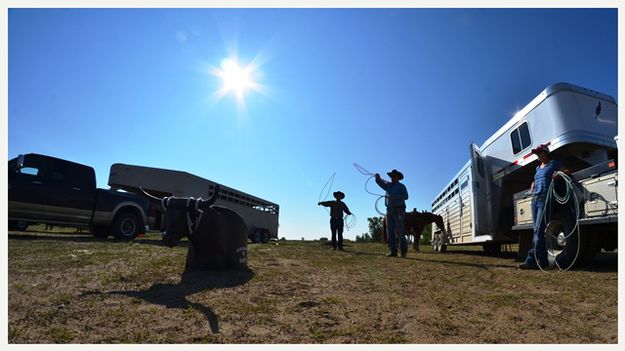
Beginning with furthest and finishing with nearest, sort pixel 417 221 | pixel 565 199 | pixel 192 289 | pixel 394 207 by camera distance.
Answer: pixel 417 221 < pixel 394 207 < pixel 565 199 < pixel 192 289

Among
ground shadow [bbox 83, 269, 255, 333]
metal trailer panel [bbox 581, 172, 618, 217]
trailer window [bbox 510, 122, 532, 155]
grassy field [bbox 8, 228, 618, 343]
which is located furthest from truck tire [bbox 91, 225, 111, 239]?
metal trailer panel [bbox 581, 172, 618, 217]

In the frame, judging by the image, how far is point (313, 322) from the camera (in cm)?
283

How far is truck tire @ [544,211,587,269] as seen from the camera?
562 cm

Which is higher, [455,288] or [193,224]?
[193,224]

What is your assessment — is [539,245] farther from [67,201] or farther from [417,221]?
[67,201]

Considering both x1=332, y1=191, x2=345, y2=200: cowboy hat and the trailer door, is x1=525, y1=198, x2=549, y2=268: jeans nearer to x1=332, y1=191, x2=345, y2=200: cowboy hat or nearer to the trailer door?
the trailer door

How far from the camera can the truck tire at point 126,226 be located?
39.0 feet

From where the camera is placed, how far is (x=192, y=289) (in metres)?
3.82

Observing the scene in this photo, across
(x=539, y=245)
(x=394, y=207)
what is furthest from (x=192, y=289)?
(x=394, y=207)

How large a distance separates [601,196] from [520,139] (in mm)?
2851

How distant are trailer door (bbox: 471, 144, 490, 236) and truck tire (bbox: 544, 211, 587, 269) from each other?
2.50m

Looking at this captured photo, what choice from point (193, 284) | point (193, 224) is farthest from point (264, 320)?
point (193, 224)

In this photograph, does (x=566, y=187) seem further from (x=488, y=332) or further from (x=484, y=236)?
(x=488, y=332)

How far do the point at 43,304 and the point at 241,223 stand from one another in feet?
9.02
